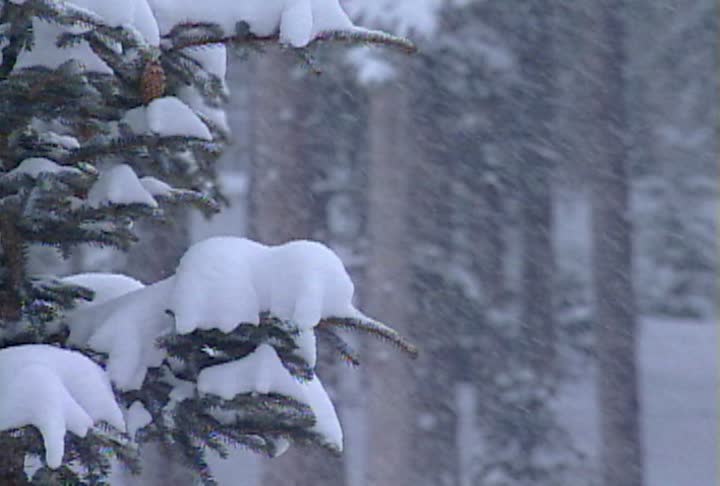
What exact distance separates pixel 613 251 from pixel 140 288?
12718mm

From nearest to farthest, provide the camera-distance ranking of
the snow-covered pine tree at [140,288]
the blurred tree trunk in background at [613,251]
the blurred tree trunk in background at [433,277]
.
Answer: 1. the snow-covered pine tree at [140,288]
2. the blurred tree trunk in background at [613,251]
3. the blurred tree trunk in background at [433,277]

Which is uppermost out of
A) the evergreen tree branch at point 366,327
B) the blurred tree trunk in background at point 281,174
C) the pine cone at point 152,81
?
the pine cone at point 152,81

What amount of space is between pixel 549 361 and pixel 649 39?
539 cm

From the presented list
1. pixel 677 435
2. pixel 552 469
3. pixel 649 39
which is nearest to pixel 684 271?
pixel 677 435

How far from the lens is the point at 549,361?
18.0 metres

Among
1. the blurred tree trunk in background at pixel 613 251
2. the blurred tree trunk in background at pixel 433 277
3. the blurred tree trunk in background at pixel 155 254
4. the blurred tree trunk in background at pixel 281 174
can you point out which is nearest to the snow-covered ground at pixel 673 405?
the blurred tree trunk in background at pixel 433 277

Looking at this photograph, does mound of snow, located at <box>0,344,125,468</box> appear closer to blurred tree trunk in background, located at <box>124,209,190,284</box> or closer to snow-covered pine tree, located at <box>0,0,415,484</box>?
snow-covered pine tree, located at <box>0,0,415,484</box>

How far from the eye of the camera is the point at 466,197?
18422mm

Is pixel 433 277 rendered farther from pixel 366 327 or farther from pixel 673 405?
pixel 366 327

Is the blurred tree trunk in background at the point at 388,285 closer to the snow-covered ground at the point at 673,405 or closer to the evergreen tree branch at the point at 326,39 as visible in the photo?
the snow-covered ground at the point at 673,405

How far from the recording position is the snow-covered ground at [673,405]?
23075 millimetres

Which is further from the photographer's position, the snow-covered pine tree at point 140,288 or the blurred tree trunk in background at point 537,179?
the blurred tree trunk in background at point 537,179

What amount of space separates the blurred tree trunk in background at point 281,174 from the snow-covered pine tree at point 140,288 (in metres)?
9.63

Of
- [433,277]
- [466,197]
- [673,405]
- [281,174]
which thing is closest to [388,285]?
[281,174]
